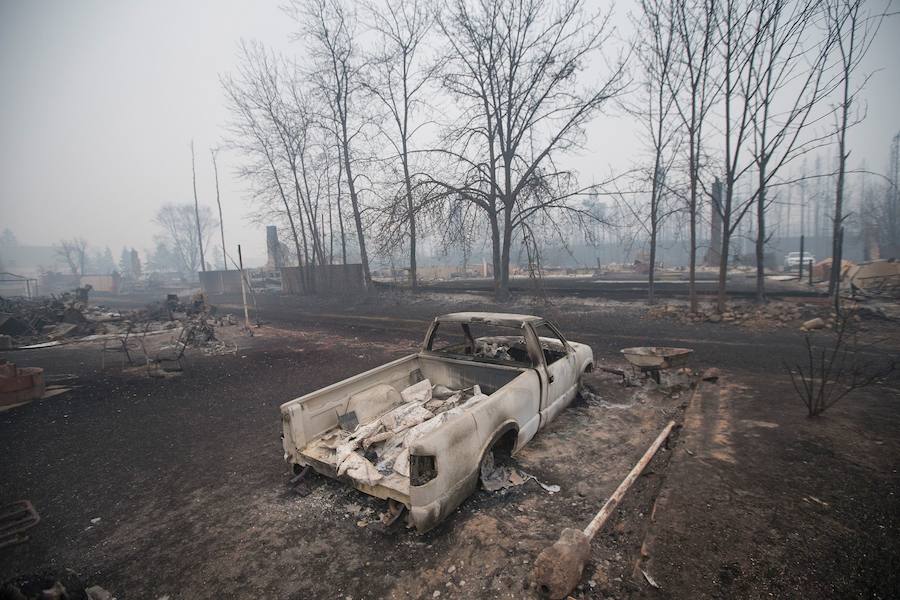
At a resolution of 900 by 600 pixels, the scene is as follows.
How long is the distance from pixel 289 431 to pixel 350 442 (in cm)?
61

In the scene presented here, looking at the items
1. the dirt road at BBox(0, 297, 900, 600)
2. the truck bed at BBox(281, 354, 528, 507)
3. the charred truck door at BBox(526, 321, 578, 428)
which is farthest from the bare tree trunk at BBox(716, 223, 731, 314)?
the truck bed at BBox(281, 354, 528, 507)

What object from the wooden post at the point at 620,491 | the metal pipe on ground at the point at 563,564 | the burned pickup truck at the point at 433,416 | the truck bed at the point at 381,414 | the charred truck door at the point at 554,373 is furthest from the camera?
→ the charred truck door at the point at 554,373

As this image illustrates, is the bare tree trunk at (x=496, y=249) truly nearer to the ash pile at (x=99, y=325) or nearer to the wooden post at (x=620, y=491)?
the ash pile at (x=99, y=325)

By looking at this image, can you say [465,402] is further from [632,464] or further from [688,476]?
[688,476]

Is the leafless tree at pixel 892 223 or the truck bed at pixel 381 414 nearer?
the truck bed at pixel 381 414

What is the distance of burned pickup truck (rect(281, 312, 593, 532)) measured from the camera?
3.01m

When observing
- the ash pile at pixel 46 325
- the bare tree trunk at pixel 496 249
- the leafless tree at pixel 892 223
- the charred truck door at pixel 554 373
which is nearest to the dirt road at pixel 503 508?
the charred truck door at pixel 554 373

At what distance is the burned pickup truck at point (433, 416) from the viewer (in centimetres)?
301

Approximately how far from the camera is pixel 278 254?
4072 centimetres

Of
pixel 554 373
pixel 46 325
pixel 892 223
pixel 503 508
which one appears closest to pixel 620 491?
pixel 503 508

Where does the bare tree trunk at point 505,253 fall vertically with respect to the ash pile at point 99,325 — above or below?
above

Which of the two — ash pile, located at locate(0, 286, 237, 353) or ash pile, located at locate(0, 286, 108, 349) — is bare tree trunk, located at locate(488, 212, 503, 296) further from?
ash pile, located at locate(0, 286, 108, 349)

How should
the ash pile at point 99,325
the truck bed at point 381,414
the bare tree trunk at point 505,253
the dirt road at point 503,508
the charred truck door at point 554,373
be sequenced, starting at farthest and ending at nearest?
the bare tree trunk at point 505,253 → the ash pile at point 99,325 → the charred truck door at point 554,373 → the truck bed at point 381,414 → the dirt road at point 503,508

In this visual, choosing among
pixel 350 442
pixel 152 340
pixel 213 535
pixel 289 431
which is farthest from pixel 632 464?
pixel 152 340
